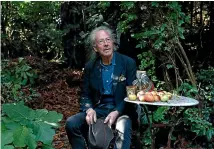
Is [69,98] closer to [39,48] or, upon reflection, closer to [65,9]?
[65,9]

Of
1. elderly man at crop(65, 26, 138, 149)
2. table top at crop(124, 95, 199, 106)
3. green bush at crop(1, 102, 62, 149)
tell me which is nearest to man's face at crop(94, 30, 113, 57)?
elderly man at crop(65, 26, 138, 149)


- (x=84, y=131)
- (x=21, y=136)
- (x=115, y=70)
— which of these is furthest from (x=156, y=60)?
(x=21, y=136)

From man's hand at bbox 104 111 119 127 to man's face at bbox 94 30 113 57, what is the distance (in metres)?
0.55

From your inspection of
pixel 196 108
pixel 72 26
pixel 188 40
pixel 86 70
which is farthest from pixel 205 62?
pixel 72 26

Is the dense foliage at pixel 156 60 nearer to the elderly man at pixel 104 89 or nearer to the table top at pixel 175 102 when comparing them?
the table top at pixel 175 102

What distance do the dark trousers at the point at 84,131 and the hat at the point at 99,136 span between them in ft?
0.29

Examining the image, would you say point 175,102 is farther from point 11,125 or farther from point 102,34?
point 11,125

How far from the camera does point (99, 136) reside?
10.0ft

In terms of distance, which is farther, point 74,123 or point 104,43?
point 104,43

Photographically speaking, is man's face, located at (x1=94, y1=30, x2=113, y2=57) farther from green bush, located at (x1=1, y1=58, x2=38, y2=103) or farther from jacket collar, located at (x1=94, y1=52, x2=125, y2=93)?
green bush, located at (x1=1, y1=58, x2=38, y2=103)

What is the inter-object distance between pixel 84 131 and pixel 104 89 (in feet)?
1.44

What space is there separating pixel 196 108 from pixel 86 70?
1404mm

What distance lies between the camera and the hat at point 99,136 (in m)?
3.04

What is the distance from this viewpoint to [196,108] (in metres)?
4.17
